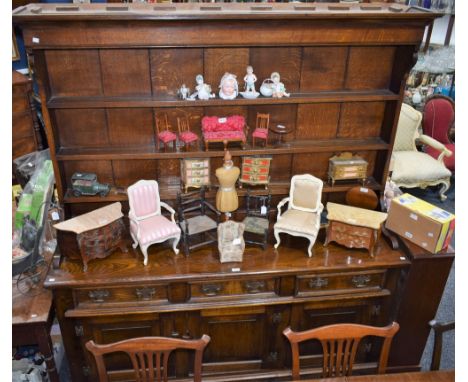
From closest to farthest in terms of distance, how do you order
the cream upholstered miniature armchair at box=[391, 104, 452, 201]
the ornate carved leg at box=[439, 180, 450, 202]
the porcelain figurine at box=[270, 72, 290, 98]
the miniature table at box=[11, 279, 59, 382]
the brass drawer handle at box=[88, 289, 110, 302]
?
the miniature table at box=[11, 279, 59, 382]
the brass drawer handle at box=[88, 289, 110, 302]
the porcelain figurine at box=[270, 72, 290, 98]
the cream upholstered miniature armchair at box=[391, 104, 452, 201]
the ornate carved leg at box=[439, 180, 450, 202]

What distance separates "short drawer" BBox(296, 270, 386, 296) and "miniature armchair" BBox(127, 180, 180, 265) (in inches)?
30.5

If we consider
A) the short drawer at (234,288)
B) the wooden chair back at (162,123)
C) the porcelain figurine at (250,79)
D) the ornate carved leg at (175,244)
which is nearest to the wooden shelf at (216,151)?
the wooden chair back at (162,123)

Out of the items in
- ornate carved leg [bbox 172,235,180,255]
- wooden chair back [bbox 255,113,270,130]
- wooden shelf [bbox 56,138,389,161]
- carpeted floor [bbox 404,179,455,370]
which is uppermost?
wooden chair back [bbox 255,113,270,130]

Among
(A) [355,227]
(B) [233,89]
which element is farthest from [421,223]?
(B) [233,89]

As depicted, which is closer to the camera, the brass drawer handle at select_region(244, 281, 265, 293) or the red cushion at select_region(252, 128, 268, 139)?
the brass drawer handle at select_region(244, 281, 265, 293)

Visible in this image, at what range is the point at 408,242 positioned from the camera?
2670 millimetres

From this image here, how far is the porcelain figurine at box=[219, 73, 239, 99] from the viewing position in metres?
2.53

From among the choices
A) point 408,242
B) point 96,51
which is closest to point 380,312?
point 408,242

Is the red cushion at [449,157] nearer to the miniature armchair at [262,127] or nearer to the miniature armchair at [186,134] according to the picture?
the miniature armchair at [262,127]

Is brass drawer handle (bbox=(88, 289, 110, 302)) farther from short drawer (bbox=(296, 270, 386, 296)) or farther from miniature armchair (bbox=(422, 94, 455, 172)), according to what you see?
miniature armchair (bbox=(422, 94, 455, 172))

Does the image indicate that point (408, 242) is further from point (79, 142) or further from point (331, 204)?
point (79, 142)

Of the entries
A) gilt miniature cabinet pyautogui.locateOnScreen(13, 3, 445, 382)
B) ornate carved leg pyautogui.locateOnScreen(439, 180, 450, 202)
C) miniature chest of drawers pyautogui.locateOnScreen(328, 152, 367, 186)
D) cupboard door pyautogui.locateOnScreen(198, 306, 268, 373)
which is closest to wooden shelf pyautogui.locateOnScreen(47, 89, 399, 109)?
gilt miniature cabinet pyautogui.locateOnScreen(13, 3, 445, 382)

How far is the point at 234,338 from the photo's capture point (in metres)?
2.75

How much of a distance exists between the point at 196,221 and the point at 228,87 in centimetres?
81
